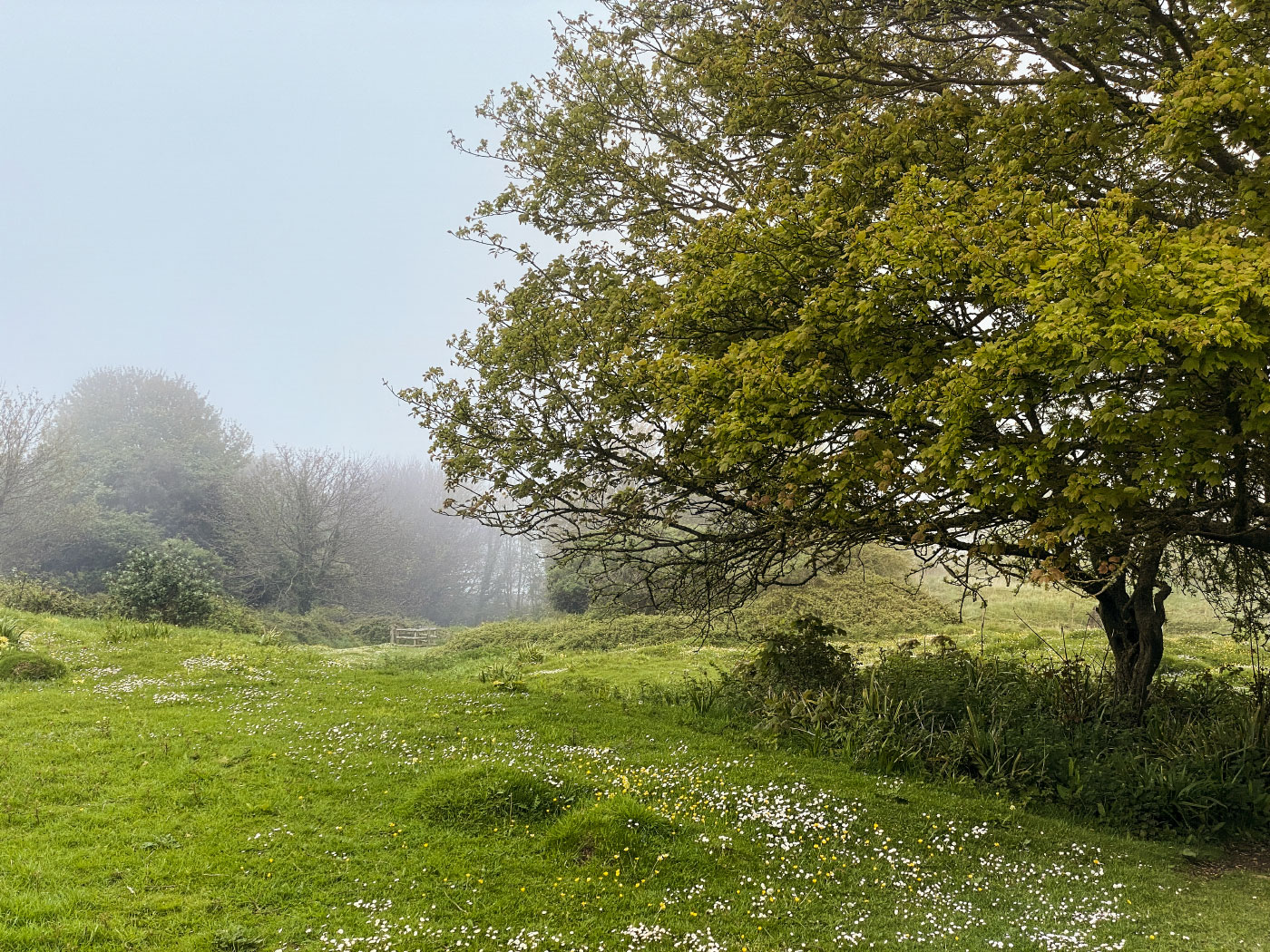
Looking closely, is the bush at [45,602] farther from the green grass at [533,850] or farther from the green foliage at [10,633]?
the green grass at [533,850]

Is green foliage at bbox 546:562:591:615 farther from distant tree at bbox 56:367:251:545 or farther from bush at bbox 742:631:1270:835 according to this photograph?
bush at bbox 742:631:1270:835

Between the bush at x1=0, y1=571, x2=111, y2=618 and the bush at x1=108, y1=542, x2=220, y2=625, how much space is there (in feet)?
3.46

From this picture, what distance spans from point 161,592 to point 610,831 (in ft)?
67.5

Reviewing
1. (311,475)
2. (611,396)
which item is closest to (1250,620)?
(611,396)

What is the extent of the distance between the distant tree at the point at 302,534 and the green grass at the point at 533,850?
87.8ft

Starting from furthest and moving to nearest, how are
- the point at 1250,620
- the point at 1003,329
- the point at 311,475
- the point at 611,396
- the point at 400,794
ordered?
the point at 311,475 < the point at 1250,620 < the point at 611,396 < the point at 400,794 < the point at 1003,329

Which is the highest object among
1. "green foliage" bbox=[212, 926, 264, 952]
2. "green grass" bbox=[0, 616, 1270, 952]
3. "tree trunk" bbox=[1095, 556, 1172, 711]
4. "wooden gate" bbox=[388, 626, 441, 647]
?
"tree trunk" bbox=[1095, 556, 1172, 711]

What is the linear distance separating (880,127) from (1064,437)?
3.93m

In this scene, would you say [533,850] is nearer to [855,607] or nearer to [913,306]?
[913,306]

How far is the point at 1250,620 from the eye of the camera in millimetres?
9883

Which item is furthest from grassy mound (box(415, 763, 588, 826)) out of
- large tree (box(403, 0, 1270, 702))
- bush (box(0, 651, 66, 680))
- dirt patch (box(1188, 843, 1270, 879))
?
bush (box(0, 651, 66, 680))

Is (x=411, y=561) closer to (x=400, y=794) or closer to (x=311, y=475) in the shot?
(x=311, y=475)

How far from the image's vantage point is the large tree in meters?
5.35

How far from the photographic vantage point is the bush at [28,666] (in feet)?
40.7
